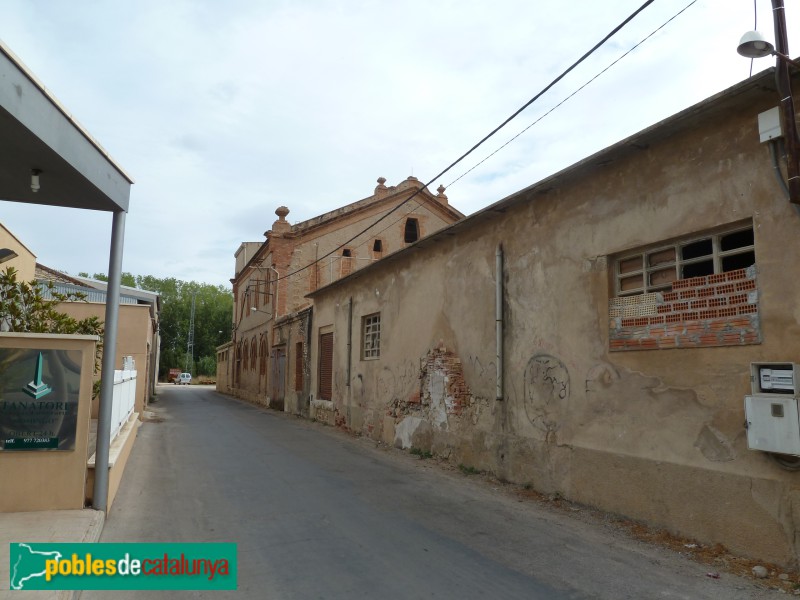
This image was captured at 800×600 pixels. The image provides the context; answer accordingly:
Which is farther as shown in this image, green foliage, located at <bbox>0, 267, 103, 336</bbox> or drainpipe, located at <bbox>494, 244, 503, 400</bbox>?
drainpipe, located at <bbox>494, 244, 503, 400</bbox>

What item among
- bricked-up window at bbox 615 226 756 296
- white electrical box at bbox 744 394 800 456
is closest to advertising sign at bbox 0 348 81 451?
bricked-up window at bbox 615 226 756 296

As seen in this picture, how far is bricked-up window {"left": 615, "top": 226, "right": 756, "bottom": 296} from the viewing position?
568cm

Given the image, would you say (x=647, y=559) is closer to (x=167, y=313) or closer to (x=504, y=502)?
(x=504, y=502)

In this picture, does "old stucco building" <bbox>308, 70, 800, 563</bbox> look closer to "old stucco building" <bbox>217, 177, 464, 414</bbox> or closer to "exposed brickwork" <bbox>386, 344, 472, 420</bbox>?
"exposed brickwork" <bbox>386, 344, 472, 420</bbox>

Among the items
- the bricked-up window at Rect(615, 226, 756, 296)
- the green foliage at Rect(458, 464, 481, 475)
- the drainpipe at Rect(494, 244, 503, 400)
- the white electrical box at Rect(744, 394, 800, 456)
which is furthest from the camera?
the green foliage at Rect(458, 464, 481, 475)

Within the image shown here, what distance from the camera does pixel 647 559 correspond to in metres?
5.26

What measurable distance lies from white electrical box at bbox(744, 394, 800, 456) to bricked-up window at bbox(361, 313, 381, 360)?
964cm

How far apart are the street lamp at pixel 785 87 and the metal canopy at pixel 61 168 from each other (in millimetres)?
5985

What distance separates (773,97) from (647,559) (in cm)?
438

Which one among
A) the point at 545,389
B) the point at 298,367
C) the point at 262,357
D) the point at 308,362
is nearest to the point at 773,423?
the point at 545,389

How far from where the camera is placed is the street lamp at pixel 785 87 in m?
4.87

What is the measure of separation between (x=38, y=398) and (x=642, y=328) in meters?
6.51

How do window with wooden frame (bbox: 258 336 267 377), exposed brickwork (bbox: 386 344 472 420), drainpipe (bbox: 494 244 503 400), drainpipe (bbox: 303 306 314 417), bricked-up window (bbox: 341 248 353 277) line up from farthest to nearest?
window with wooden frame (bbox: 258 336 267 377), bricked-up window (bbox: 341 248 353 277), drainpipe (bbox: 303 306 314 417), exposed brickwork (bbox: 386 344 472 420), drainpipe (bbox: 494 244 503 400)

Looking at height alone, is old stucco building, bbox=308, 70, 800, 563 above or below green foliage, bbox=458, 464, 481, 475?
above
